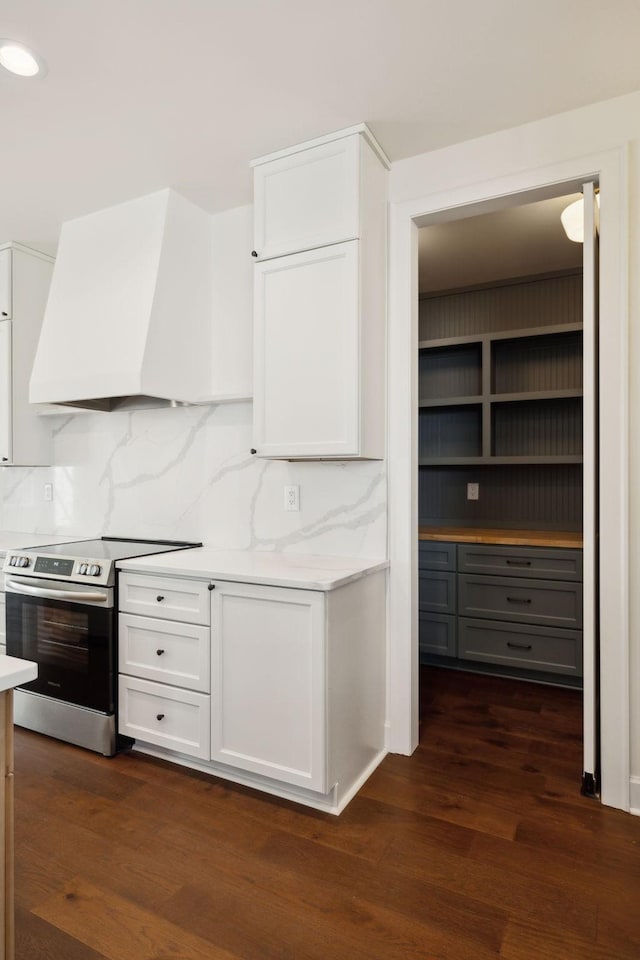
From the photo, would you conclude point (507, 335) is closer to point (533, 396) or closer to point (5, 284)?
point (533, 396)

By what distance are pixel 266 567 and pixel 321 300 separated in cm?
111

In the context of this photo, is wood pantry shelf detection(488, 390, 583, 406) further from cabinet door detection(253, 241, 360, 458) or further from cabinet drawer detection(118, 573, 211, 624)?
cabinet drawer detection(118, 573, 211, 624)

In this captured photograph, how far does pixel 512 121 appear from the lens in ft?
7.14

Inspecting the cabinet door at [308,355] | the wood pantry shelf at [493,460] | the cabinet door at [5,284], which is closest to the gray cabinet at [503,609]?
the wood pantry shelf at [493,460]

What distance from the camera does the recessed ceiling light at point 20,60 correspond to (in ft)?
5.93

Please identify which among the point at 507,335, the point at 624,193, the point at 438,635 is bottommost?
the point at 438,635

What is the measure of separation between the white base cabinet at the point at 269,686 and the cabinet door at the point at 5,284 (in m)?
1.98

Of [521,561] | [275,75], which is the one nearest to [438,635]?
[521,561]

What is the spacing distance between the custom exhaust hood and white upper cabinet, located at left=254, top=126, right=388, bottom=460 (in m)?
0.53

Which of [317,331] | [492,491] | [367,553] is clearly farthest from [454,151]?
[492,491]

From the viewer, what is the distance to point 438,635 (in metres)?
3.55

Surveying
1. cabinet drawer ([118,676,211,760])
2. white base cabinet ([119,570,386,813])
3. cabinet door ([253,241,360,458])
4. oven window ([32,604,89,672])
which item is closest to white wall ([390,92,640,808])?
cabinet door ([253,241,360,458])

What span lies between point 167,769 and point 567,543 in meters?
2.38

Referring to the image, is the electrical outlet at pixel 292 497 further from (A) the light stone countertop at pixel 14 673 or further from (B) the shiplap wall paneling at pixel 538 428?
(B) the shiplap wall paneling at pixel 538 428
